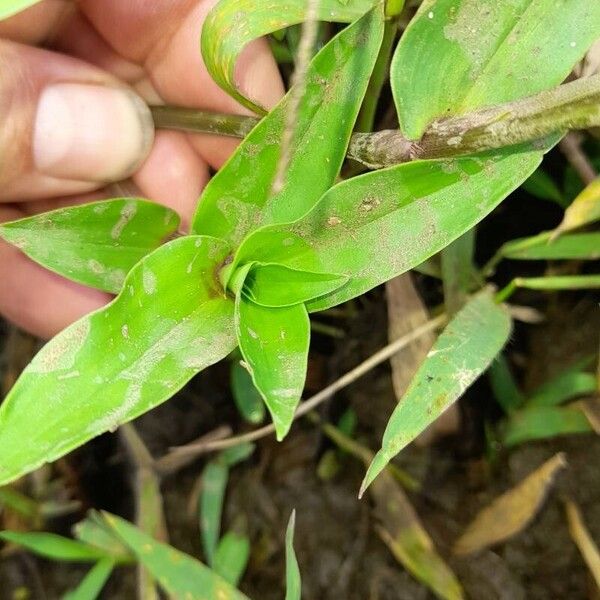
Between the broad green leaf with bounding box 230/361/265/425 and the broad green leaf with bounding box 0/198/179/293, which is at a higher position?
the broad green leaf with bounding box 0/198/179/293

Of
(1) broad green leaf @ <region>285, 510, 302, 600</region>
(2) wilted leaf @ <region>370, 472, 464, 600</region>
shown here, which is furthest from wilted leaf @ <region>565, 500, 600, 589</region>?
(1) broad green leaf @ <region>285, 510, 302, 600</region>

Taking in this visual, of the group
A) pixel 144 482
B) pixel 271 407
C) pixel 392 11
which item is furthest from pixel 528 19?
pixel 144 482

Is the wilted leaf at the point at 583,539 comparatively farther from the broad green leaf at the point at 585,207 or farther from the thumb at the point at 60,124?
the thumb at the point at 60,124

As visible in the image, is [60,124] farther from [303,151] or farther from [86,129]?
[303,151]

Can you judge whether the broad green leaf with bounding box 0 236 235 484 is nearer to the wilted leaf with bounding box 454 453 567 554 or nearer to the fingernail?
the fingernail

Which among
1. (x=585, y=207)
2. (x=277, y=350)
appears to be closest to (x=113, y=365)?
(x=277, y=350)

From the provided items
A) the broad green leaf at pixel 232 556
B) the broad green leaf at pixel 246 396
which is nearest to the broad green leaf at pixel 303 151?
the broad green leaf at pixel 246 396
